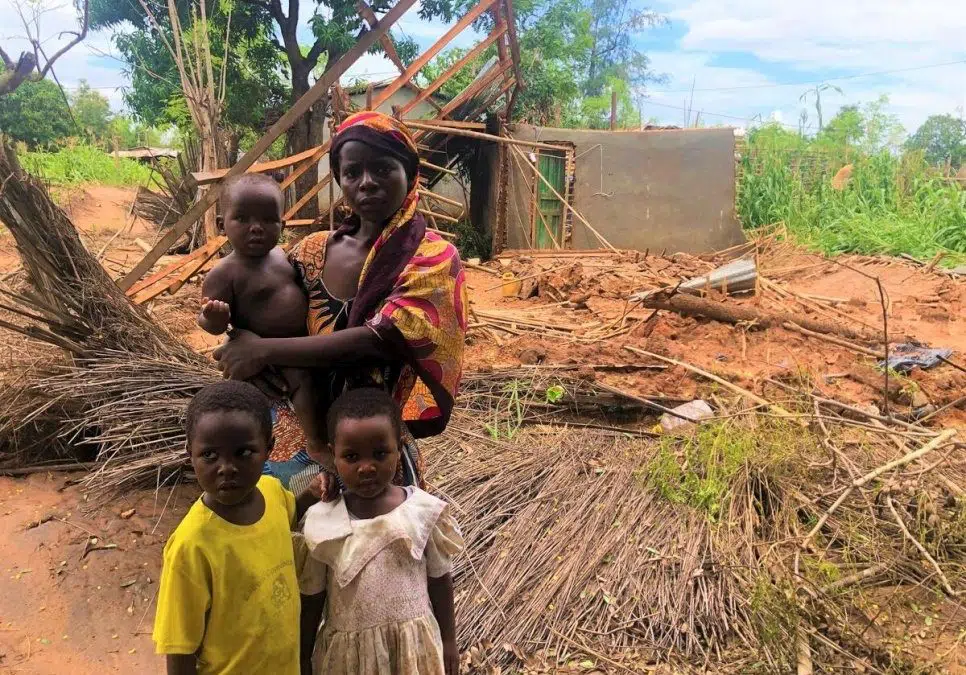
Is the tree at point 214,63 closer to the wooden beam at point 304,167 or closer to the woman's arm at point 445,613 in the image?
the wooden beam at point 304,167

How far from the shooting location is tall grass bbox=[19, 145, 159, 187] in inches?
556

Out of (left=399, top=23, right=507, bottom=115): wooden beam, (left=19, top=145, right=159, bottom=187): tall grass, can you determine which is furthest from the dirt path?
→ (left=19, top=145, right=159, bottom=187): tall grass

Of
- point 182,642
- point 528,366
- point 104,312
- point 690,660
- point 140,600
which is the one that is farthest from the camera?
point 528,366

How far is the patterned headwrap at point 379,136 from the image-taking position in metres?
1.24

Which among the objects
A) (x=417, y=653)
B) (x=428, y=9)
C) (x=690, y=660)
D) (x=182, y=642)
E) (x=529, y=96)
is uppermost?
(x=428, y=9)

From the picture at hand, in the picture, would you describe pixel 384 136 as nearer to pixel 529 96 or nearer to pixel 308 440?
pixel 308 440

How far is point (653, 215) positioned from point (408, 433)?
10.3 m

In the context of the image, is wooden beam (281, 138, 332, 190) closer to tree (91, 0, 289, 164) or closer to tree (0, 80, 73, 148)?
tree (91, 0, 289, 164)

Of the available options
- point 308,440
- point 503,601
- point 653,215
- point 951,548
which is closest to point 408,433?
point 308,440

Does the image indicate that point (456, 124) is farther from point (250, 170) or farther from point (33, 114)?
point (33, 114)

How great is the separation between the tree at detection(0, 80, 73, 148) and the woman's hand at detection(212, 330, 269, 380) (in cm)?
2075

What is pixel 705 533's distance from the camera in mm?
2707

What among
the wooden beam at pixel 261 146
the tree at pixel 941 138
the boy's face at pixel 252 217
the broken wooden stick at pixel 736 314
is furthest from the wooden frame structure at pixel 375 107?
the tree at pixel 941 138

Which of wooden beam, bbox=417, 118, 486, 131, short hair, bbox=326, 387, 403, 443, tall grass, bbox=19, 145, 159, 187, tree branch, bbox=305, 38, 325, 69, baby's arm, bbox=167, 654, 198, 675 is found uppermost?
tree branch, bbox=305, 38, 325, 69
